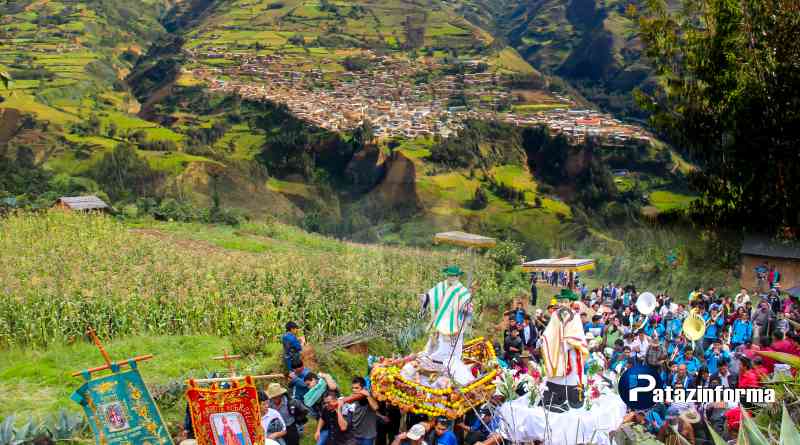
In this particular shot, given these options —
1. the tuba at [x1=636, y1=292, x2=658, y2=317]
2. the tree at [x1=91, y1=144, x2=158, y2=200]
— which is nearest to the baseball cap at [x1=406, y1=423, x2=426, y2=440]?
the tuba at [x1=636, y1=292, x2=658, y2=317]

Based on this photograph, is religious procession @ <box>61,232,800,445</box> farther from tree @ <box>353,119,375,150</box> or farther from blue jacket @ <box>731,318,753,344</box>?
tree @ <box>353,119,375,150</box>

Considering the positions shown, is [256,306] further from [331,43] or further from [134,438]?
[331,43]

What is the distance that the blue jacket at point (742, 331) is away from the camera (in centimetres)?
1170

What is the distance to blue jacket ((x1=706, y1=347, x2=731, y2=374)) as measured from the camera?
1030 centimetres

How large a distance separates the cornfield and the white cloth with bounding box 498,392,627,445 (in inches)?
256

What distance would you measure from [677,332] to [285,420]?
23.4 ft

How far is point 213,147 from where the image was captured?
39.1 m

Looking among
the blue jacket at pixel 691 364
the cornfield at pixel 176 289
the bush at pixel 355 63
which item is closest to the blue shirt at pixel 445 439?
the blue jacket at pixel 691 364

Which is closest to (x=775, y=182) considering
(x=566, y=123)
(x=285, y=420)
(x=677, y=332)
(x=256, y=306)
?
(x=677, y=332)

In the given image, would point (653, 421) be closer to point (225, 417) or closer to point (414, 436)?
point (414, 436)

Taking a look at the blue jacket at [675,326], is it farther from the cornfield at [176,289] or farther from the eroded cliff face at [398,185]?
the eroded cliff face at [398,185]

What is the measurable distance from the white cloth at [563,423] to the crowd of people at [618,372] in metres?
0.27

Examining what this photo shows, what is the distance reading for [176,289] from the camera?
45.9 ft

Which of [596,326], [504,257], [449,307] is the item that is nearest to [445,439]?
[449,307]
